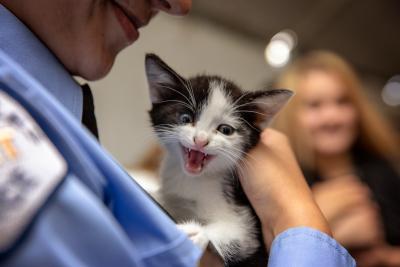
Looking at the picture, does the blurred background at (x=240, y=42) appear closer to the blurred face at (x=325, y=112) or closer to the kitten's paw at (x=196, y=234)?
the blurred face at (x=325, y=112)

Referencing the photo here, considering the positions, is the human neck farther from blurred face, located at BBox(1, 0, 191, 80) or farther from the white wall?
blurred face, located at BBox(1, 0, 191, 80)

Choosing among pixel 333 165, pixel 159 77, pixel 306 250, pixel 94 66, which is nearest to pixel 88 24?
pixel 94 66

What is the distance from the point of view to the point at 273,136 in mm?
1022

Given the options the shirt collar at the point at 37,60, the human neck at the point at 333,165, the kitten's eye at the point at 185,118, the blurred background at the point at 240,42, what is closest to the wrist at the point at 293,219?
the kitten's eye at the point at 185,118

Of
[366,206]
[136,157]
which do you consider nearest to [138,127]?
[136,157]

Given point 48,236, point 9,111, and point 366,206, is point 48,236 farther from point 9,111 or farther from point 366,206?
point 366,206

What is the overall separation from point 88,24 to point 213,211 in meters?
0.43

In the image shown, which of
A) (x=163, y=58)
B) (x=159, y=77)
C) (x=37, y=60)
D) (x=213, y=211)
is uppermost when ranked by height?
(x=37, y=60)

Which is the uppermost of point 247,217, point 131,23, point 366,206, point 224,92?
point 131,23

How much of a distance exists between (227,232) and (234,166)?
0.15m

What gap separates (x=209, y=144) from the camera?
0.88 m

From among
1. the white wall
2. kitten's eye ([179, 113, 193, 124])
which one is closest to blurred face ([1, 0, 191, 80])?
kitten's eye ([179, 113, 193, 124])

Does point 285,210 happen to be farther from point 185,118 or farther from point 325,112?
point 325,112

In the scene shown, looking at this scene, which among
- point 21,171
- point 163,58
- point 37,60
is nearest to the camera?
point 21,171
